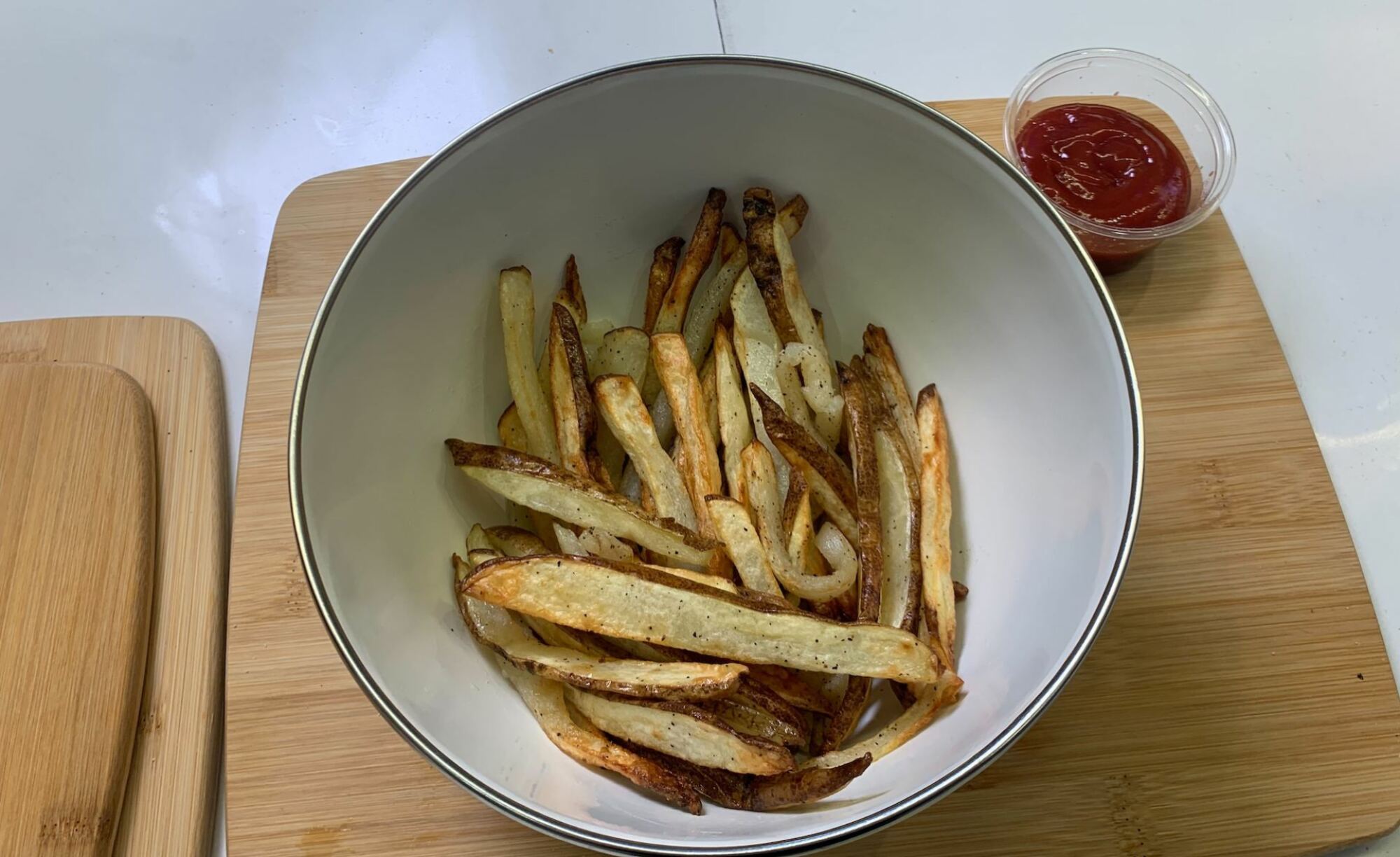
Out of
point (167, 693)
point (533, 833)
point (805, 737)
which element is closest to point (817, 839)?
point (805, 737)

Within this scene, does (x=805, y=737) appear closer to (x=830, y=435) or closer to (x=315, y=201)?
(x=830, y=435)

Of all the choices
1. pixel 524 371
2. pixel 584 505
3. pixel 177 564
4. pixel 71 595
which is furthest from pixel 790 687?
pixel 71 595

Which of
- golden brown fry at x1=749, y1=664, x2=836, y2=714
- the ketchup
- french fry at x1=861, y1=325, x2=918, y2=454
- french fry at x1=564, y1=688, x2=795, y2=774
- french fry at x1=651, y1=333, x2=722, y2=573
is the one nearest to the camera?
french fry at x1=564, y1=688, x2=795, y2=774

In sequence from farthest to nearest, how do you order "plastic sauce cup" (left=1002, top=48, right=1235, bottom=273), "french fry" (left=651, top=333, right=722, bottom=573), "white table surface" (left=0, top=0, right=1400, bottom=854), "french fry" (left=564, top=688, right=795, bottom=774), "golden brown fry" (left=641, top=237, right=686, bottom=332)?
"white table surface" (left=0, top=0, right=1400, bottom=854)
"plastic sauce cup" (left=1002, top=48, right=1235, bottom=273)
"golden brown fry" (left=641, top=237, right=686, bottom=332)
"french fry" (left=651, top=333, right=722, bottom=573)
"french fry" (left=564, top=688, right=795, bottom=774)

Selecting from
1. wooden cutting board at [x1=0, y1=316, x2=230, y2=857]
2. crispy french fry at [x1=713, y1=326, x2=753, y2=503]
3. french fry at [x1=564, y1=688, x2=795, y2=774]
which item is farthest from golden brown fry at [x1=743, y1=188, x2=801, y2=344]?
wooden cutting board at [x1=0, y1=316, x2=230, y2=857]

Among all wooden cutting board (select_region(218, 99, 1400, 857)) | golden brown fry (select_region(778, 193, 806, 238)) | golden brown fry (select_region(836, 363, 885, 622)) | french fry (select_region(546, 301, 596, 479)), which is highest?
golden brown fry (select_region(778, 193, 806, 238))

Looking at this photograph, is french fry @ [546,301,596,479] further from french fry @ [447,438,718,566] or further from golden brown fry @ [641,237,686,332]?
golden brown fry @ [641,237,686,332]

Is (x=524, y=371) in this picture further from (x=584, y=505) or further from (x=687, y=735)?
(x=687, y=735)
